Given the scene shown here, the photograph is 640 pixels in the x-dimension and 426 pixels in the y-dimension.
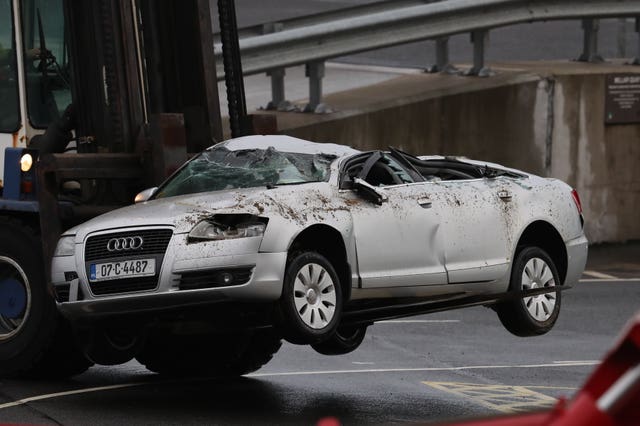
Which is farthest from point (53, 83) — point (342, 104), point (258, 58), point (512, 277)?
point (342, 104)

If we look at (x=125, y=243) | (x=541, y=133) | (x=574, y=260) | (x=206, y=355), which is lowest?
(x=206, y=355)

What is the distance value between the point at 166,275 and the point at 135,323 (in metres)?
0.48

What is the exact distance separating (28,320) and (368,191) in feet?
8.41

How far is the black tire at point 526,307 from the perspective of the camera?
1095cm

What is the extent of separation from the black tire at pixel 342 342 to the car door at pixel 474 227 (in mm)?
750

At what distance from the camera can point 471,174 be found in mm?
11461

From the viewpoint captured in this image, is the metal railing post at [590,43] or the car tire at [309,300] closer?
the car tire at [309,300]

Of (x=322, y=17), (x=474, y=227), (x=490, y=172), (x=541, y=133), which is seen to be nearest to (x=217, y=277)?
(x=474, y=227)

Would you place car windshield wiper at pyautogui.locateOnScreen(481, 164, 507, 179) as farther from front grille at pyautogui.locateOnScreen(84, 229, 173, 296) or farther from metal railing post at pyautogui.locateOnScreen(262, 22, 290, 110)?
metal railing post at pyautogui.locateOnScreen(262, 22, 290, 110)

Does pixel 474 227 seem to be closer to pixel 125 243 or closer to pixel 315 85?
pixel 125 243

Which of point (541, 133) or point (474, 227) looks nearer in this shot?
point (474, 227)

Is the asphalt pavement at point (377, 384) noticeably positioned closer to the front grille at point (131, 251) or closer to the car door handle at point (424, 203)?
the front grille at point (131, 251)

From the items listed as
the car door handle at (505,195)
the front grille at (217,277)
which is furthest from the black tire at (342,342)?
the car door handle at (505,195)

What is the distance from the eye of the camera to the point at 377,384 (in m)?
11.4
